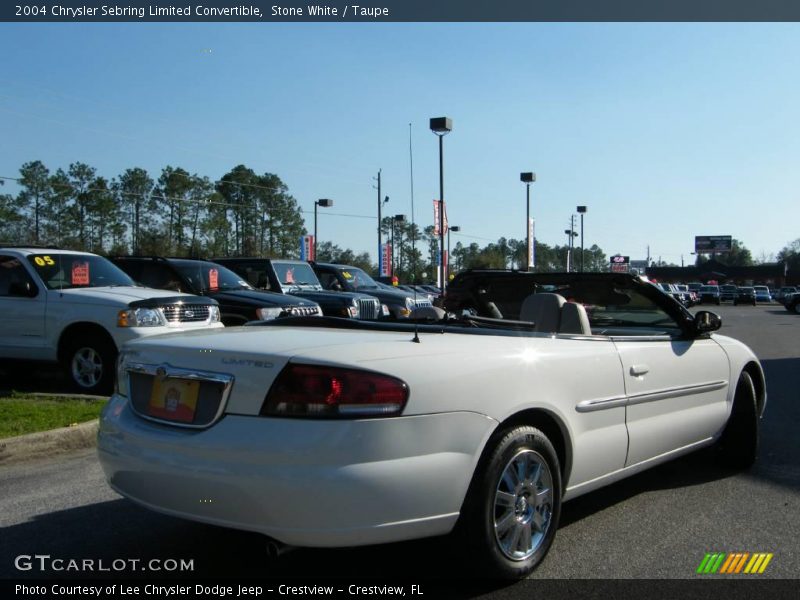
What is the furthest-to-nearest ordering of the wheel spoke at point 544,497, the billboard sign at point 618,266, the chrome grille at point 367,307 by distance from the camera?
the chrome grille at point 367,307 < the billboard sign at point 618,266 < the wheel spoke at point 544,497

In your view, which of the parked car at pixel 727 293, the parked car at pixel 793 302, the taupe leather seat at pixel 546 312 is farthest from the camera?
the parked car at pixel 727 293

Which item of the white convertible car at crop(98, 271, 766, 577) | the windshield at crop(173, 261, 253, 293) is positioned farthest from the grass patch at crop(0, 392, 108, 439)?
the windshield at crop(173, 261, 253, 293)

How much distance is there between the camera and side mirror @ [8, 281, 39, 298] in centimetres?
908

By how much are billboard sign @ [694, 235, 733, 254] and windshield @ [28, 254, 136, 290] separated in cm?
12915

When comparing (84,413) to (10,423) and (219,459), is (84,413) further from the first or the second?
(219,459)

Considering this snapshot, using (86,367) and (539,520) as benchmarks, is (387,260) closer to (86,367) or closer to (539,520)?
(86,367)

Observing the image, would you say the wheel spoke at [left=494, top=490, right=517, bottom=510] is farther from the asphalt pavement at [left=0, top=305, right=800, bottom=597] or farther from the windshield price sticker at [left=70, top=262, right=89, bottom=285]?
the windshield price sticker at [left=70, top=262, right=89, bottom=285]

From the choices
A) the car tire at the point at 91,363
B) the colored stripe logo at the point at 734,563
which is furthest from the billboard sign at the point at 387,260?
the colored stripe logo at the point at 734,563

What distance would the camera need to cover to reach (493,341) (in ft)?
12.5

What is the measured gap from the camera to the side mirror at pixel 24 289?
9.08m

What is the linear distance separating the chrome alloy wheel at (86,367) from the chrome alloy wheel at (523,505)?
648cm

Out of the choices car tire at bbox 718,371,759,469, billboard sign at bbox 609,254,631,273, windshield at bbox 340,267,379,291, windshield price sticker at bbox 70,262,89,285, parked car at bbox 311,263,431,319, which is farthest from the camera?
windshield at bbox 340,267,379,291

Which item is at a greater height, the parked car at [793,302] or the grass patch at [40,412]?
the grass patch at [40,412]

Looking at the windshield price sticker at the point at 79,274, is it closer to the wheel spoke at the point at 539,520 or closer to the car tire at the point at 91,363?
the car tire at the point at 91,363
